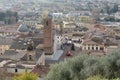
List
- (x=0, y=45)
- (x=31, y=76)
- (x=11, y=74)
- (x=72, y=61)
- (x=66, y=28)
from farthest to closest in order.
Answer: (x=66, y=28), (x=0, y=45), (x=11, y=74), (x=72, y=61), (x=31, y=76)

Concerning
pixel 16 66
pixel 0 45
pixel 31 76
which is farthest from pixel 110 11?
pixel 31 76

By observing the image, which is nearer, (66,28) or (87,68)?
(87,68)

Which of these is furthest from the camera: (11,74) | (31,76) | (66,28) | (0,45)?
(66,28)

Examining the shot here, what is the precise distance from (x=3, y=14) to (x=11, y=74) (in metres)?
41.5

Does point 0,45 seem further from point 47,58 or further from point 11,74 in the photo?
point 11,74

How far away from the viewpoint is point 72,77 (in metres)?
15.2

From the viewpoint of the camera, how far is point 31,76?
14.9 m

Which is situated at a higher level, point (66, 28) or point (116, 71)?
point (116, 71)

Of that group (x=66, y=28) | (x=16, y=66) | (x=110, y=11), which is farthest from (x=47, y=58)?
(x=110, y=11)

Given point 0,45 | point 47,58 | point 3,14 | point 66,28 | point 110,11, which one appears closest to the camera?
point 47,58

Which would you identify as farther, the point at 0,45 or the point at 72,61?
the point at 0,45

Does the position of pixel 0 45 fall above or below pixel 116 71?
below

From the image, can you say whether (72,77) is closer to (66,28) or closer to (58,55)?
(58,55)

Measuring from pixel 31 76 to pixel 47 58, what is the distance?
11.0 m
